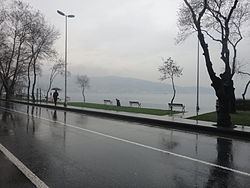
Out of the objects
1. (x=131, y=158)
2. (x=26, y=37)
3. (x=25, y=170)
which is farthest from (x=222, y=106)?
(x=26, y=37)

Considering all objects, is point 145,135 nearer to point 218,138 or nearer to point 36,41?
point 218,138

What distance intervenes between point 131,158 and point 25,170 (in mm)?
2724

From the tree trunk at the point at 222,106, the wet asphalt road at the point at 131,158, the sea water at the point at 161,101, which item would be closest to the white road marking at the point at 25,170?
the wet asphalt road at the point at 131,158

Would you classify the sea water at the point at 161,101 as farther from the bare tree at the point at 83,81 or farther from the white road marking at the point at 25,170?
the white road marking at the point at 25,170

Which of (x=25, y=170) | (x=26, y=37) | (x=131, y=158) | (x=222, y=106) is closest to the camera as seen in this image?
(x=25, y=170)

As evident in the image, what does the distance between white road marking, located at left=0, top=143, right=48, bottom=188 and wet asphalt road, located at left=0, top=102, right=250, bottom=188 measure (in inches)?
4.4

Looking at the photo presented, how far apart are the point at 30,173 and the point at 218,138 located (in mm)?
7486

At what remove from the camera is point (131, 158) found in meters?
6.84

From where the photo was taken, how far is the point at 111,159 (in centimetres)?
673

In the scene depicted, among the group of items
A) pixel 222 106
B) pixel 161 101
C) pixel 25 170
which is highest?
pixel 222 106

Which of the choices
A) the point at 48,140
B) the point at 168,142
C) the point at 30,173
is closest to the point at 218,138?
the point at 168,142

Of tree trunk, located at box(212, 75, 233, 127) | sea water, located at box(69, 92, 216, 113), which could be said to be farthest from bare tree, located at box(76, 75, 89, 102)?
tree trunk, located at box(212, 75, 233, 127)

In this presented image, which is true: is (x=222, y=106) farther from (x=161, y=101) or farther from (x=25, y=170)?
(x=161, y=101)

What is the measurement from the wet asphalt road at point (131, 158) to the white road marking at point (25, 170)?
11cm
